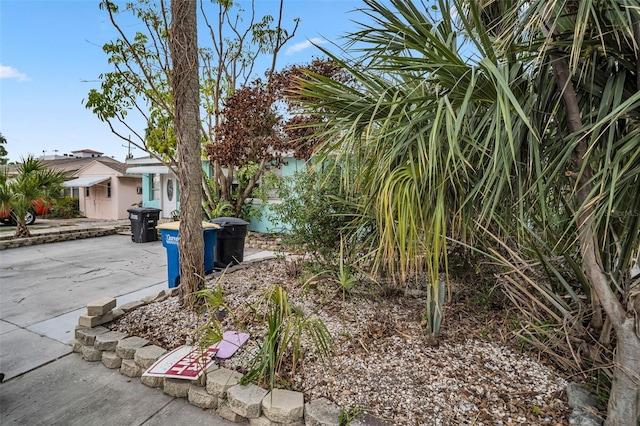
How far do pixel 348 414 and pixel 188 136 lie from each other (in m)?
3.32

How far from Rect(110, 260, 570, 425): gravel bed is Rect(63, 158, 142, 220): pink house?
53.5ft

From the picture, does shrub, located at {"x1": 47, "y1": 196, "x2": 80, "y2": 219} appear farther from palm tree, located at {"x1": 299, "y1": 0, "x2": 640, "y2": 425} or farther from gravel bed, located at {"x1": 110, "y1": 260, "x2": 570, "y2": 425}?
palm tree, located at {"x1": 299, "y1": 0, "x2": 640, "y2": 425}

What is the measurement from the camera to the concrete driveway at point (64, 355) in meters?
2.37

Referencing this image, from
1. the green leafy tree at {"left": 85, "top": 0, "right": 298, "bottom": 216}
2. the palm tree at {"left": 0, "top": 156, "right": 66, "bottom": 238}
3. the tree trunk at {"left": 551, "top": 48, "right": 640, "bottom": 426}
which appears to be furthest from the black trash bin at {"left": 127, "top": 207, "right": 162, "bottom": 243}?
the tree trunk at {"left": 551, "top": 48, "right": 640, "bottom": 426}

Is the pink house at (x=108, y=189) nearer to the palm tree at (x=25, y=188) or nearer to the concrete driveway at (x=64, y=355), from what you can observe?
the palm tree at (x=25, y=188)

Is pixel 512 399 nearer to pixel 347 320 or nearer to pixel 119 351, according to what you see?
pixel 347 320

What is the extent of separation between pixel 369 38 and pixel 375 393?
2812 mm

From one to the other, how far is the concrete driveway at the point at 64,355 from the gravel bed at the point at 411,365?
1.69 feet

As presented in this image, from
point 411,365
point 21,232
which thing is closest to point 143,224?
point 21,232

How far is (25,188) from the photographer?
909cm

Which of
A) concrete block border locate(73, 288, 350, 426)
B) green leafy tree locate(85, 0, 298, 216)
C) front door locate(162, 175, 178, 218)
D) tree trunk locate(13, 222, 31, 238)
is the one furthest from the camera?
front door locate(162, 175, 178, 218)

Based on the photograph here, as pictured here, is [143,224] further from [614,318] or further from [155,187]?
[614,318]

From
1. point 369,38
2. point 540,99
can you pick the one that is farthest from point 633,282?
point 369,38

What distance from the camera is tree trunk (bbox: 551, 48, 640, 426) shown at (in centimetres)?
181
